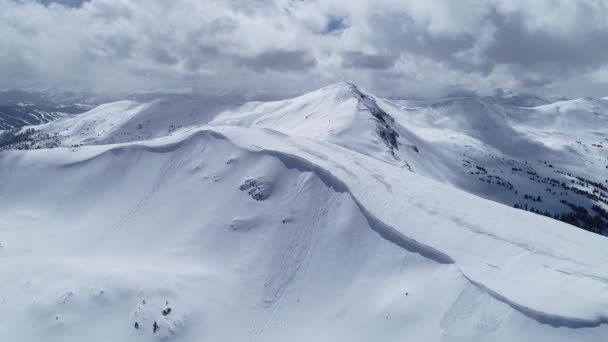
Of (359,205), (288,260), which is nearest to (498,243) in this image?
(359,205)

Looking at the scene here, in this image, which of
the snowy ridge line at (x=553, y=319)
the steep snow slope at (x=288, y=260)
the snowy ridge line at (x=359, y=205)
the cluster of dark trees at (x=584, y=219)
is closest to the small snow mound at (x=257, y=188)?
the steep snow slope at (x=288, y=260)

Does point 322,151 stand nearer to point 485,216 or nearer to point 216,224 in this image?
point 216,224

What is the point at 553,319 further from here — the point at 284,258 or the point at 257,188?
the point at 257,188

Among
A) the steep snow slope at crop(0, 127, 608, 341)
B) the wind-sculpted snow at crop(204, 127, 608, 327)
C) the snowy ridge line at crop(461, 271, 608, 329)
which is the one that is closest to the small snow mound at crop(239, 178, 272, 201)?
the steep snow slope at crop(0, 127, 608, 341)

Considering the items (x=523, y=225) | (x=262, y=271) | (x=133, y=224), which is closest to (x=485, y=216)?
(x=523, y=225)

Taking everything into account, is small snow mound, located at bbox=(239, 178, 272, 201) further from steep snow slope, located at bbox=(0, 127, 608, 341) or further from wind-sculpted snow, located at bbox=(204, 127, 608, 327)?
wind-sculpted snow, located at bbox=(204, 127, 608, 327)
